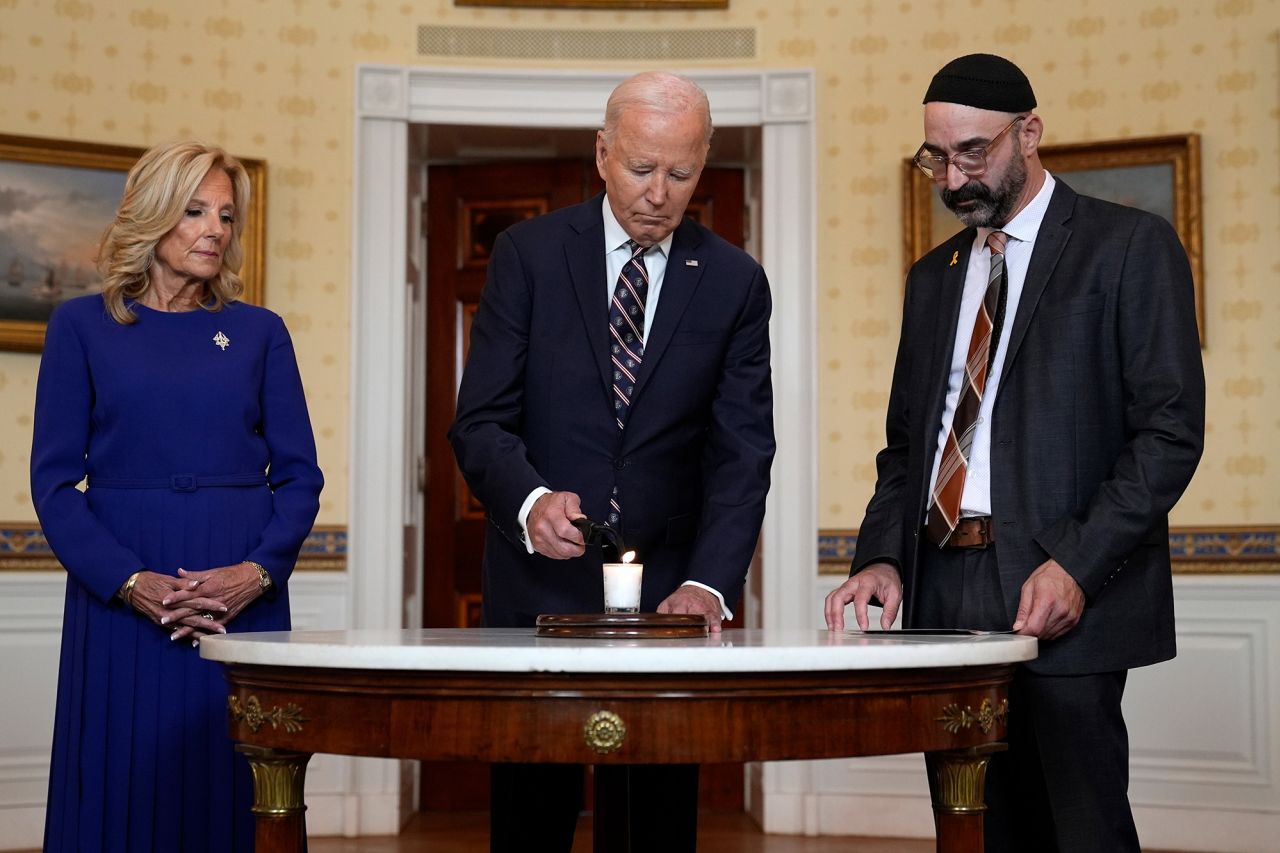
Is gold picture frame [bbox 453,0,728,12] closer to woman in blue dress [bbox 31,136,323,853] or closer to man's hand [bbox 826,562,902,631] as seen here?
woman in blue dress [bbox 31,136,323,853]

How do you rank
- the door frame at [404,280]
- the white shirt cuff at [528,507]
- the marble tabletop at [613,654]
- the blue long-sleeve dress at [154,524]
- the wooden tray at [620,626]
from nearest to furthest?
the marble tabletop at [613,654]
the wooden tray at [620,626]
the white shirt cuff at [528,507]
the blue long-sleeve dress at [154,524]
the door frame at [404,280]

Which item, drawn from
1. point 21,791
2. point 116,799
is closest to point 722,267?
point 116,799

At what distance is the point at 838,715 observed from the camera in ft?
6.40

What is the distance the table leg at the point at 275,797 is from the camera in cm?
207

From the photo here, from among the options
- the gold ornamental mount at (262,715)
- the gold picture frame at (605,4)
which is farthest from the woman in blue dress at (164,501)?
the gold picture frame at (605,4)

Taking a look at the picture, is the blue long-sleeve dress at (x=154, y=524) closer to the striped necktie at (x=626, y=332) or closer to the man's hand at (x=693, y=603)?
the striped necktie at (x=626, y=332)

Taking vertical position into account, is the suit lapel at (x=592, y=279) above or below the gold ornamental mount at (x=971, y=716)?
above

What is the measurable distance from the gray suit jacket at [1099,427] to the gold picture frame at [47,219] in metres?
3.42

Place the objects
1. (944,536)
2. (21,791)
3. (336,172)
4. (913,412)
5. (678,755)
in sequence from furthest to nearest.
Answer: (336,172)
(21,791)
(913,412)
(944,536)
(678,755)

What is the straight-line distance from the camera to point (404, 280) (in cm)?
580

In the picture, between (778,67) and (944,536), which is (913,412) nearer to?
(944,536)

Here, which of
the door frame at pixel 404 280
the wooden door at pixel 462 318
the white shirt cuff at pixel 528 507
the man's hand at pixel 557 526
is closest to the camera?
the man's hand at pixel 557 526

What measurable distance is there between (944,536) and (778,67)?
3.54 m

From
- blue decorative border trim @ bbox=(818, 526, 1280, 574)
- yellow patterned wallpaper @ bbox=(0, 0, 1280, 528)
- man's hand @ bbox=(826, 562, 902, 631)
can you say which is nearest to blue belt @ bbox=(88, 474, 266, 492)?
man's hand @ bbox=(826, 562, 902, 631)
